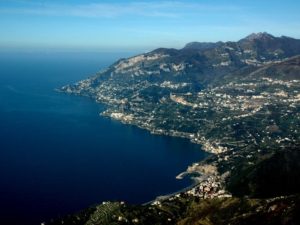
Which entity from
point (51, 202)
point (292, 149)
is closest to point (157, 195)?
point (51, 202)

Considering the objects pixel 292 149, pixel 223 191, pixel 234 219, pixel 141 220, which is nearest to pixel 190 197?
pixel 223 191

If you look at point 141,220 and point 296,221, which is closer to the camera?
point 296,221

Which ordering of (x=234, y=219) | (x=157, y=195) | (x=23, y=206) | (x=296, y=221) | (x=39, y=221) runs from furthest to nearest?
(x=157, y=195)
(x=23, y=206)
(x=39, y=221)
(x=234, y=219)
(x=296, y=221)

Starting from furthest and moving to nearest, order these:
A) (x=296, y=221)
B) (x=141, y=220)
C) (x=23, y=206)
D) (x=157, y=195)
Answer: (x=157, y=195) → (x=23, y=206) → (x=141, y=220) → (x=296, y=221)

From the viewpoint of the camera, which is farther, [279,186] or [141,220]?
[279,186]

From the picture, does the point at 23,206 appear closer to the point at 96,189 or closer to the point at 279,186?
the point at 96,189

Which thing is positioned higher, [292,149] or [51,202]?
[292,149]

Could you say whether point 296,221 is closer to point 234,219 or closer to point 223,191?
point 234,219

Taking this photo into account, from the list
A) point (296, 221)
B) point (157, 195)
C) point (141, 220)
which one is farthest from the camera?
point (157, 195)

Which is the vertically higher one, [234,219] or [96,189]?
[234,219]
